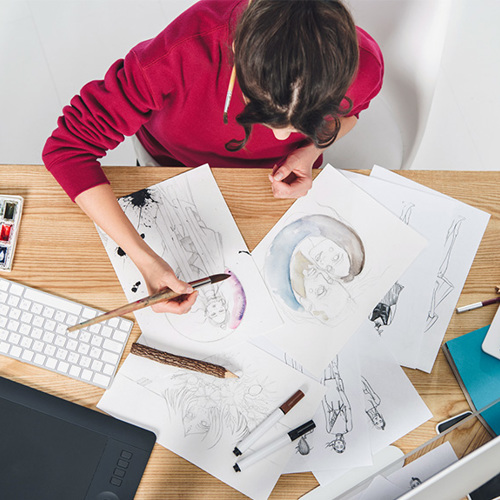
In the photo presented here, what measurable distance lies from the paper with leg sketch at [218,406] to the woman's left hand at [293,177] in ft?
0.93

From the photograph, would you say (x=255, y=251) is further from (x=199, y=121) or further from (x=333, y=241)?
(x=199, y=121)

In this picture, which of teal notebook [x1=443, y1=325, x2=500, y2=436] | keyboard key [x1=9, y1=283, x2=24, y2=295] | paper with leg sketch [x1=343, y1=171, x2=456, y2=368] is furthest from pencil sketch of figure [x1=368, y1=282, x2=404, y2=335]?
keyboard key [x1=9, y1=283, x2=24, y2=295]

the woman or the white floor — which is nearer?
the woman

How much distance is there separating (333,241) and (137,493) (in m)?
0.52

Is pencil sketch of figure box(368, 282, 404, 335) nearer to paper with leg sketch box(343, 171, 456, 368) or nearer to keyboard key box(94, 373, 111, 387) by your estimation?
paper with leg sketch box(343, 171, 456, 368)

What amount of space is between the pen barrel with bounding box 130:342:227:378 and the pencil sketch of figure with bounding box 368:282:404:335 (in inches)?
10.8

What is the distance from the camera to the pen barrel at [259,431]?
752 millimetres

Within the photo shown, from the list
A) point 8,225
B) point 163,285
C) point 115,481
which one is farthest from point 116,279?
point 115,481

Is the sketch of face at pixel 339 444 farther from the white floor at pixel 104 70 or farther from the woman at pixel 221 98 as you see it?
the white floor at pixel 104 70

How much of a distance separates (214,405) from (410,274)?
41 cm

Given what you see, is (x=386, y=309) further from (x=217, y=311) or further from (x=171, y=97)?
(x=171, y=97)

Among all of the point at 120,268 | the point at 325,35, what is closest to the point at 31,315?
the point at 120,268

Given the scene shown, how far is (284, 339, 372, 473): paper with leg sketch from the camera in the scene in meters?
0.76

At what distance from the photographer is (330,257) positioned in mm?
834
